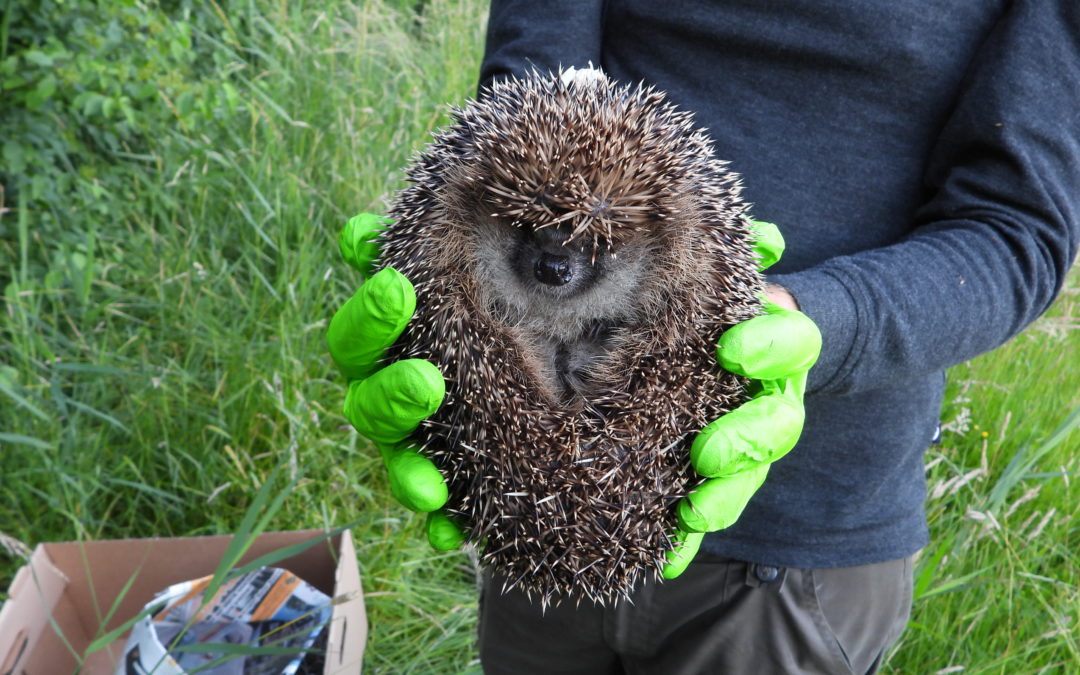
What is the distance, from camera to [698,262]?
168cm

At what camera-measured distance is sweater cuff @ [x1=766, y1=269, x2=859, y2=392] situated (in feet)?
5.40

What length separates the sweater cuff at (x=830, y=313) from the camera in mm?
1646

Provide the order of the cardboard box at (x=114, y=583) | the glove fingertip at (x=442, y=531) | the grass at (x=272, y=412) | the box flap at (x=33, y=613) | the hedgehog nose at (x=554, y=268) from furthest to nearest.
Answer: the grass at (x=272, y=412)
the cardboard box at (x=114, y=583)
the box flap at (x=33, y=613)
the glove fingertip at (x=442, y=531)
the hedgehog nose at (x=554, y=268)

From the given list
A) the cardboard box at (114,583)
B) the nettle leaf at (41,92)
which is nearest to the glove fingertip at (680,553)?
the cardboard box at (114,583)

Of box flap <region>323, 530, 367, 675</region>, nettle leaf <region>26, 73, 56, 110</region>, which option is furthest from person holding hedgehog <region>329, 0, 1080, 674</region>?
nettle leaf <region>26, 73, 56, 110</region>

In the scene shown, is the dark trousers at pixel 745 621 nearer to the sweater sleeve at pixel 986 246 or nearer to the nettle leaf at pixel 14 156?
the sweater sleeve at pixel 986 246

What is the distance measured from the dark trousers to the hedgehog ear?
2.51 ft

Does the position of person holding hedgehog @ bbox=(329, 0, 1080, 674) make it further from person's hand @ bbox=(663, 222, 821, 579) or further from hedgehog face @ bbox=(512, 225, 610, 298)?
hedgehog face @ bbox=(512, 225, 610, 298)

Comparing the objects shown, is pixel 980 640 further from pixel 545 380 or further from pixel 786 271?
pixel 545 380

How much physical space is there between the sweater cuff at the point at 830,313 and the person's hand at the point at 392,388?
792 millimetres

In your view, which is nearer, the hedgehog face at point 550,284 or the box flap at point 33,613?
the hedgehog face at point 550,284

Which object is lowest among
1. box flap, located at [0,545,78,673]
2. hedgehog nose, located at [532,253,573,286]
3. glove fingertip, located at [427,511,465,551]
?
box flap, located at [0,545,78,673]

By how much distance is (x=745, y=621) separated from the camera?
195 centimetres

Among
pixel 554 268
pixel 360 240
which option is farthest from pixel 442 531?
pixel 360 240
